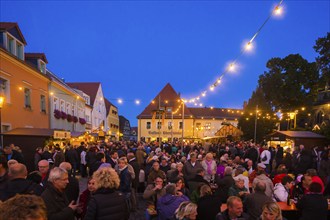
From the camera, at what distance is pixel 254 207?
16.4ft

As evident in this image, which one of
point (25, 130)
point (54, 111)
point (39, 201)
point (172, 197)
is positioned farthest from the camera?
point (54, 111)

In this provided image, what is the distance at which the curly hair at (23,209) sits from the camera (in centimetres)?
158

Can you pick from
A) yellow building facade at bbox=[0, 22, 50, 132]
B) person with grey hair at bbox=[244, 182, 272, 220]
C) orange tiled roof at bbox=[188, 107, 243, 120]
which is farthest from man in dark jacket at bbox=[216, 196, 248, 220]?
orange tiled roof at bbox=[188, 107, 243, 120]

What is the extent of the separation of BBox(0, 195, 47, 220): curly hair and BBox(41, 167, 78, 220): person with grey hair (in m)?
1.81

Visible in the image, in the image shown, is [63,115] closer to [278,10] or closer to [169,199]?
[278,10]

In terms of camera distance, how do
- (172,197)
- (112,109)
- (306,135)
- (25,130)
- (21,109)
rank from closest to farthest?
(172,197) < (25,130) < (21,109) < (306,135) < (112,109)

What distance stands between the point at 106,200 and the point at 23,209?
2.09 metres

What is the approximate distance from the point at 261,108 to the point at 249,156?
26.9 metres

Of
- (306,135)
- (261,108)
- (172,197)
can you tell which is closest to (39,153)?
(172,197)

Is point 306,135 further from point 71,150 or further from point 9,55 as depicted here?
point 9,55

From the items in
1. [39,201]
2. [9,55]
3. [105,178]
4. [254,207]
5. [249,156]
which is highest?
[9,55]

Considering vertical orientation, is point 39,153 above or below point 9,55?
below

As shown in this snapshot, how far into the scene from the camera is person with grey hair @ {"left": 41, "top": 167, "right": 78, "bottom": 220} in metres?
3.34

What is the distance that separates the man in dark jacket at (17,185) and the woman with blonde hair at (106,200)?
1026mm
